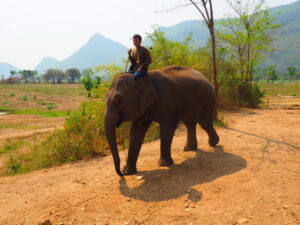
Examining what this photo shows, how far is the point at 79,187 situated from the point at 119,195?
1.18m

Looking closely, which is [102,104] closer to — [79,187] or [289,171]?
[79,187]

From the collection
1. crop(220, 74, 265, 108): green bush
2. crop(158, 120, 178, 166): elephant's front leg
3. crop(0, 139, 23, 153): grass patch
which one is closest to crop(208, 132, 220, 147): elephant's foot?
crop(158, 120, 178, 166): elephant's front leg

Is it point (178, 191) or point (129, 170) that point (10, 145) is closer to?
point (129, 170)

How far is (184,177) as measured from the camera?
15.6ft

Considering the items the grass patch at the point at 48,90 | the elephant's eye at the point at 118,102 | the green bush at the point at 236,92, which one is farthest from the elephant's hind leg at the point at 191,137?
the grass patch at the point at 48,90

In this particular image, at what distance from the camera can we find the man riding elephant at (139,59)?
487 cm

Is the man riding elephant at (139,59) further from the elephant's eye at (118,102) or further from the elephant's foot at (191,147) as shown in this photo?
the elephant's foot at (191,147)

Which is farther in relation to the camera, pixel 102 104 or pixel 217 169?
pixel 102 104

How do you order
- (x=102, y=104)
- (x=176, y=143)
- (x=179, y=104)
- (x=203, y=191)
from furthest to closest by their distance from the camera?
(x=102, y=104)
(x=176, y=143)
(x=179, y=104)
(x=203, y=191)

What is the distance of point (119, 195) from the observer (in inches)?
170

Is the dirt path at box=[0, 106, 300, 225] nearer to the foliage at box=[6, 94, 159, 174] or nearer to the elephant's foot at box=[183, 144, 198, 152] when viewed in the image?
the elephant's foot at box=[183, 144, 198, 152]

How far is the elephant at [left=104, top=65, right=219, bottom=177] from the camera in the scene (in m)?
4.59

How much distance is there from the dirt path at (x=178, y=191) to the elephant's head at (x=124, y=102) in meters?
0.80

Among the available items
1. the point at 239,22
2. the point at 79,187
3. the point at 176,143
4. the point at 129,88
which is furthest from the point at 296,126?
the point at 239,22
